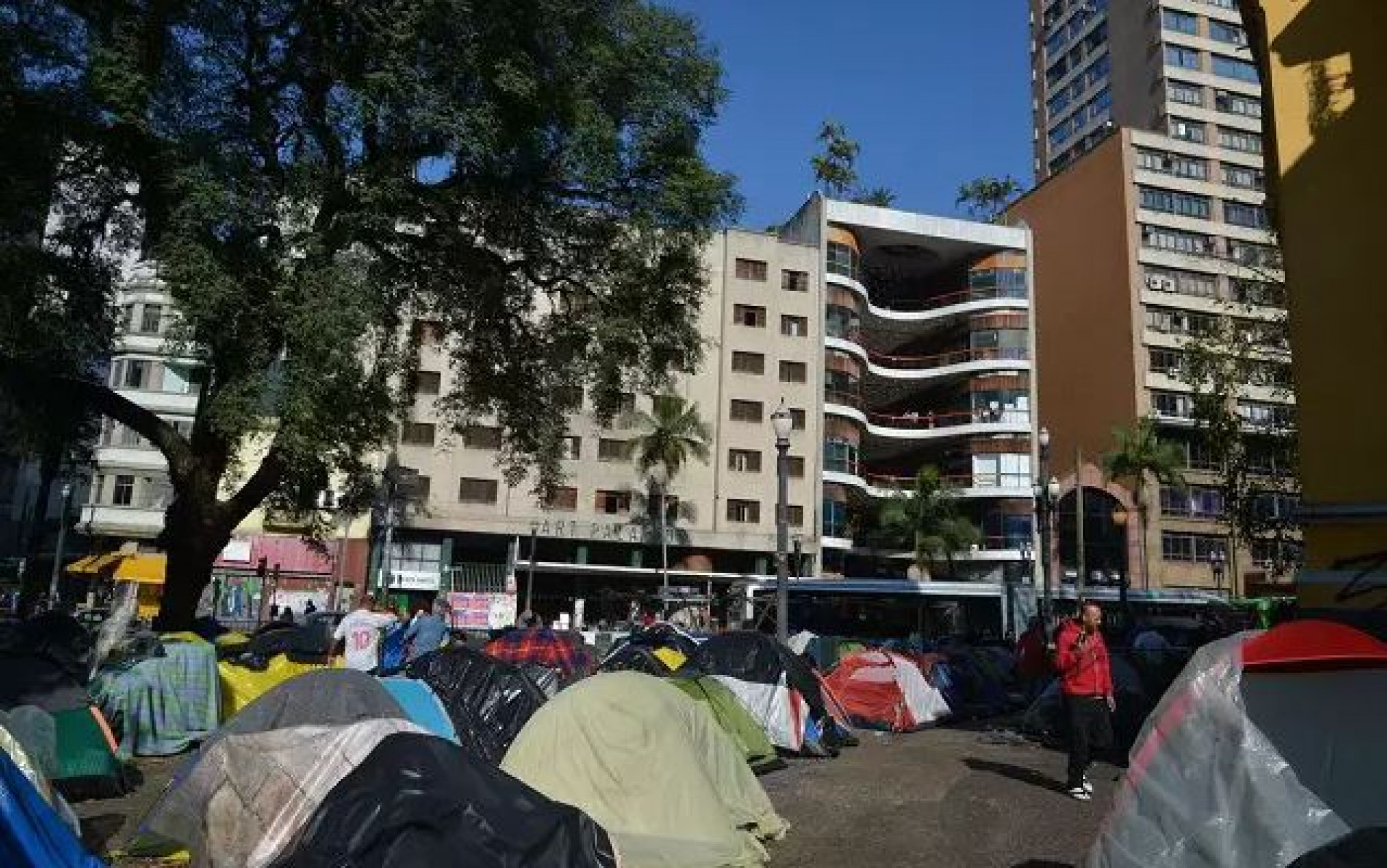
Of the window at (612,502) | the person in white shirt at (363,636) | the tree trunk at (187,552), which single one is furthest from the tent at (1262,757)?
the window at (612,502)

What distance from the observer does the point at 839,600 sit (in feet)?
112

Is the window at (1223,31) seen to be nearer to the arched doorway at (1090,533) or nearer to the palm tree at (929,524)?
the arched doorway at (1090,533)

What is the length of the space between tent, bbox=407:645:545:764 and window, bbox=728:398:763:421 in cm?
4366

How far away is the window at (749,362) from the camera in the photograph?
180 feet

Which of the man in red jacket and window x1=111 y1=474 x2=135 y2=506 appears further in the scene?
window x1=111 y1=474 x2=135 y2=506

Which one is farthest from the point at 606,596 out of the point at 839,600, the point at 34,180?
the point at 34,180

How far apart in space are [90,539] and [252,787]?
50.1 meters

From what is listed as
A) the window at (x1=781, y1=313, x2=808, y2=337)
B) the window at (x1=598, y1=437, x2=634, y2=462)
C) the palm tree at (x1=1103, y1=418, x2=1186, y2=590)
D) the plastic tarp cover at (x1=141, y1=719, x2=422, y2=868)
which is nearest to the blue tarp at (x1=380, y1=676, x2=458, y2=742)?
the plastic tarp cover at (x1=141, y1=719, x2=422, y2=868)

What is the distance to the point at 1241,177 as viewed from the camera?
2739 inches

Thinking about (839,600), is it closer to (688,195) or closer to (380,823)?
(688,195)

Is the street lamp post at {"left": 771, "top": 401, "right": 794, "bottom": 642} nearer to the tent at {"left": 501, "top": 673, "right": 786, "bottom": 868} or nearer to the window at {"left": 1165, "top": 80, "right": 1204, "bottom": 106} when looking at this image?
the tent at {"left": 501, "top": 673, "right": 786, "bottom": 868}

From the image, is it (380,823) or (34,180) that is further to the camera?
(34,180)

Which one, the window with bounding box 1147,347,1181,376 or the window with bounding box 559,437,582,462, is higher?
the window with bounding box 1147,347,1181,376

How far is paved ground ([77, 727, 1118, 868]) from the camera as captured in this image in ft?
26.6
